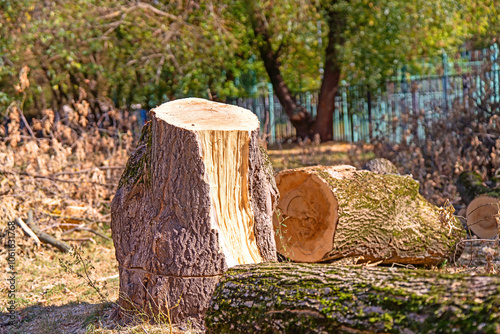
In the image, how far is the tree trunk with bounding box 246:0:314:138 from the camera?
16.0m

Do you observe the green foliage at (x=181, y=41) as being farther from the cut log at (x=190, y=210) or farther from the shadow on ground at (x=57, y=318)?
the cut log at (x=190, y=210)

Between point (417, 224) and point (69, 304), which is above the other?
point (417, 224)

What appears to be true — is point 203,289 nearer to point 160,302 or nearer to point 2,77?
point 160,302

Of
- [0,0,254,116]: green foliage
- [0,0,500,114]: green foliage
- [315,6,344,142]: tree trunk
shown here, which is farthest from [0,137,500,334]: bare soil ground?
[315,6,344,142]: tree trunk

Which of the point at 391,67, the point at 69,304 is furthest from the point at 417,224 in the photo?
the point at 391,67

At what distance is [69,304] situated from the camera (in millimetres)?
4980

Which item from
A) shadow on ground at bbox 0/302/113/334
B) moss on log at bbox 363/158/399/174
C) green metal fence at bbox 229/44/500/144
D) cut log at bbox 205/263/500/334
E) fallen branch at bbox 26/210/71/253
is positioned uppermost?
green metal fence at bbox 229/44/500/144

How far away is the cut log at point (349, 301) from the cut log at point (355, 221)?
1877 mm

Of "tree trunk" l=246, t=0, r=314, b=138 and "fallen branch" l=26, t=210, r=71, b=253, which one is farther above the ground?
"tree trunk" l=246, t=0, r=314, b=138

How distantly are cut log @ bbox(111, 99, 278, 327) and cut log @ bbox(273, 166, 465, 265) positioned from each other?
3.47 feet

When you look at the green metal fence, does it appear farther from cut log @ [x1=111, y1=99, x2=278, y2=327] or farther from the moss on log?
cut log @ [x1=111, y1=99, x2=278, y2=327]

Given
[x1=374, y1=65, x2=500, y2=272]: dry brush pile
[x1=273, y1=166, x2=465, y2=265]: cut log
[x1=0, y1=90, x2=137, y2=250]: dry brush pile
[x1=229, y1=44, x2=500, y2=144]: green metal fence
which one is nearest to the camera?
[x1=273, y1=166, x2=465, y2=265]: cut log

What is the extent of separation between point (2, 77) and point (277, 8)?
22.5ft

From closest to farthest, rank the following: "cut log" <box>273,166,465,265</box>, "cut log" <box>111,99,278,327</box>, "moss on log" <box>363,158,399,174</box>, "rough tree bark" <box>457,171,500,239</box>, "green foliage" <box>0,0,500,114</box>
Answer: "cut log" <box>111,99,278,327</box>
"cut log" <box>273,166,465,265</box>
"rough tree bark" <box>457,171,500,239</box>
"moss on log" <box>363,158,399,174</box>
"green foliage" <box>0,0,500,114</box>
